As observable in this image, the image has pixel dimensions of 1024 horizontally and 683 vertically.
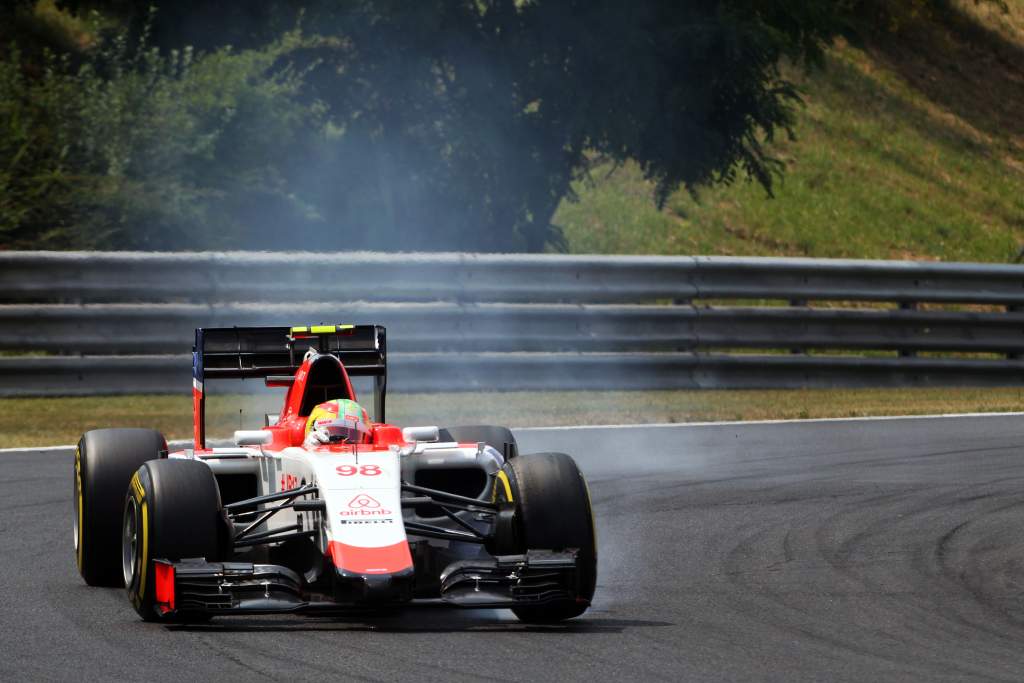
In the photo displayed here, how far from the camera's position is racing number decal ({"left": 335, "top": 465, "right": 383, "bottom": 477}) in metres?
7.00

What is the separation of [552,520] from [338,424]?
1.07 meters

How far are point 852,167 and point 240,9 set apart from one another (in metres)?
15.1

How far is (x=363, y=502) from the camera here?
682cm

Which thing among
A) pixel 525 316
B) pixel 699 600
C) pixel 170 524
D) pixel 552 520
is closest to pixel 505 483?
pixel 552 520

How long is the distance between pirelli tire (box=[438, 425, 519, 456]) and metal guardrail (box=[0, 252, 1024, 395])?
616 centimetres

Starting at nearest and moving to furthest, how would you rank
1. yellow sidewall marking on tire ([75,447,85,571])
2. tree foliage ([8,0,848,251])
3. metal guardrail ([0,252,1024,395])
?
yellow sidewall marking on tire ([75,447,85,571]), metal guardrail ([0,252,1024,395]), tree foliage ([8,0,848,251])

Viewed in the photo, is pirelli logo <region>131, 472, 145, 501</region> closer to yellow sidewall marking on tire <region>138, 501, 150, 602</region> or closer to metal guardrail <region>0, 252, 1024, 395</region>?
yellow sidewall marking on tire <region>138, 501, 150, 602</region>

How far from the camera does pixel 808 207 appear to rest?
107 ft

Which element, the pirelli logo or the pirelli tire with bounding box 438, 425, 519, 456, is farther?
the pirelli tire with bounding box 438, 425, 519, 456

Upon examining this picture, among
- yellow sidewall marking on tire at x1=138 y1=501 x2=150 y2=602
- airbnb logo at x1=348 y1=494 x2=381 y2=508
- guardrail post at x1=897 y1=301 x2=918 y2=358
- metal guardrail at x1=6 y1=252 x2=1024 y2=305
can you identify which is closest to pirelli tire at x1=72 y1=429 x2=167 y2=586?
yellow sidewall marking on tire at x1=138 y1=501 x2=150 y2=602

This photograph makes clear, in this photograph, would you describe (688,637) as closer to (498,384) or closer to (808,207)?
(498,384)


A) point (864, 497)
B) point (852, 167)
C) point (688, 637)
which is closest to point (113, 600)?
point (688, 637)

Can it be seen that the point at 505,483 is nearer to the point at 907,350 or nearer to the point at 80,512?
the point at 80,512

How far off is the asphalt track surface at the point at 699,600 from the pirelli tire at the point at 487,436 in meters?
0.69
